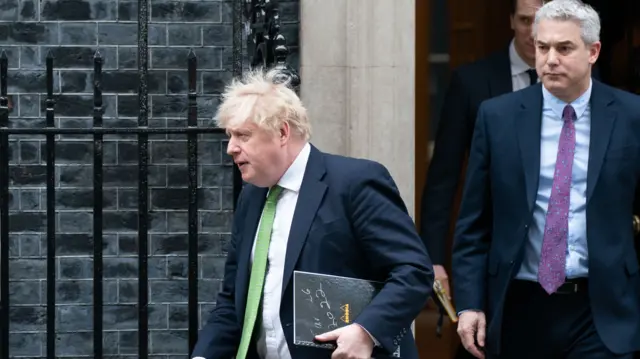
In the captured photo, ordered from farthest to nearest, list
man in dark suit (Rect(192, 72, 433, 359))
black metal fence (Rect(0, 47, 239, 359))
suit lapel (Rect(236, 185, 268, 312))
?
1. black metal fence (Rect(0, 47, 239, 359))
2. suit lapel (Rect(236, 185, 268, 312))
3. man in dark suit (Rect(192, 72, 433, 359))

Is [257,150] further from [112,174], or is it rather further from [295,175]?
[112,174]

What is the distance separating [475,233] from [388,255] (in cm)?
93

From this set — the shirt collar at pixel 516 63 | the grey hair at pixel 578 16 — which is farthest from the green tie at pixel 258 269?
the shirt collar at pixel 516 63

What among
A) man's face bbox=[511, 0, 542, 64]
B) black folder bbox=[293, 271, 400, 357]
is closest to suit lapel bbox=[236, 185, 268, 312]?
black folder bbox=[293, 271, 400, 357]

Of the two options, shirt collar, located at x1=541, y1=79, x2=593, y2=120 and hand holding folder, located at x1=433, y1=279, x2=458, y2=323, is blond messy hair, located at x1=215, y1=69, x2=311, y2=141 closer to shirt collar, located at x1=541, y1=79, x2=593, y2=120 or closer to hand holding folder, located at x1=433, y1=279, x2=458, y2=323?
shirt collar, located at x1=541, y1=79, x2=593, y2=120

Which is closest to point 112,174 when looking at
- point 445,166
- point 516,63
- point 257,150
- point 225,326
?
point 445,166

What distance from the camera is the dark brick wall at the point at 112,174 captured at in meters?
7.26

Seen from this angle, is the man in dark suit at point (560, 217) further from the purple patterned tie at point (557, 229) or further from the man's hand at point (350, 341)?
the man's hand at point (350, 341)

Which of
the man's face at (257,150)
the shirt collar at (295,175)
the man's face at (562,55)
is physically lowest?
the shirt collar at (295,175)

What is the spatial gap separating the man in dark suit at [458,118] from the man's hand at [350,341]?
1829 millimetres

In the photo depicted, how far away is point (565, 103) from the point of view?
5.73 meters

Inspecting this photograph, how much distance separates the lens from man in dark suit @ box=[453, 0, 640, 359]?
557 centimetres

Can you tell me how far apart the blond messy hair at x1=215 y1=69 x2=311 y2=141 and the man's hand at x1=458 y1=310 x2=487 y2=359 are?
3.48 feet

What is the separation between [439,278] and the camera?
6695mm
